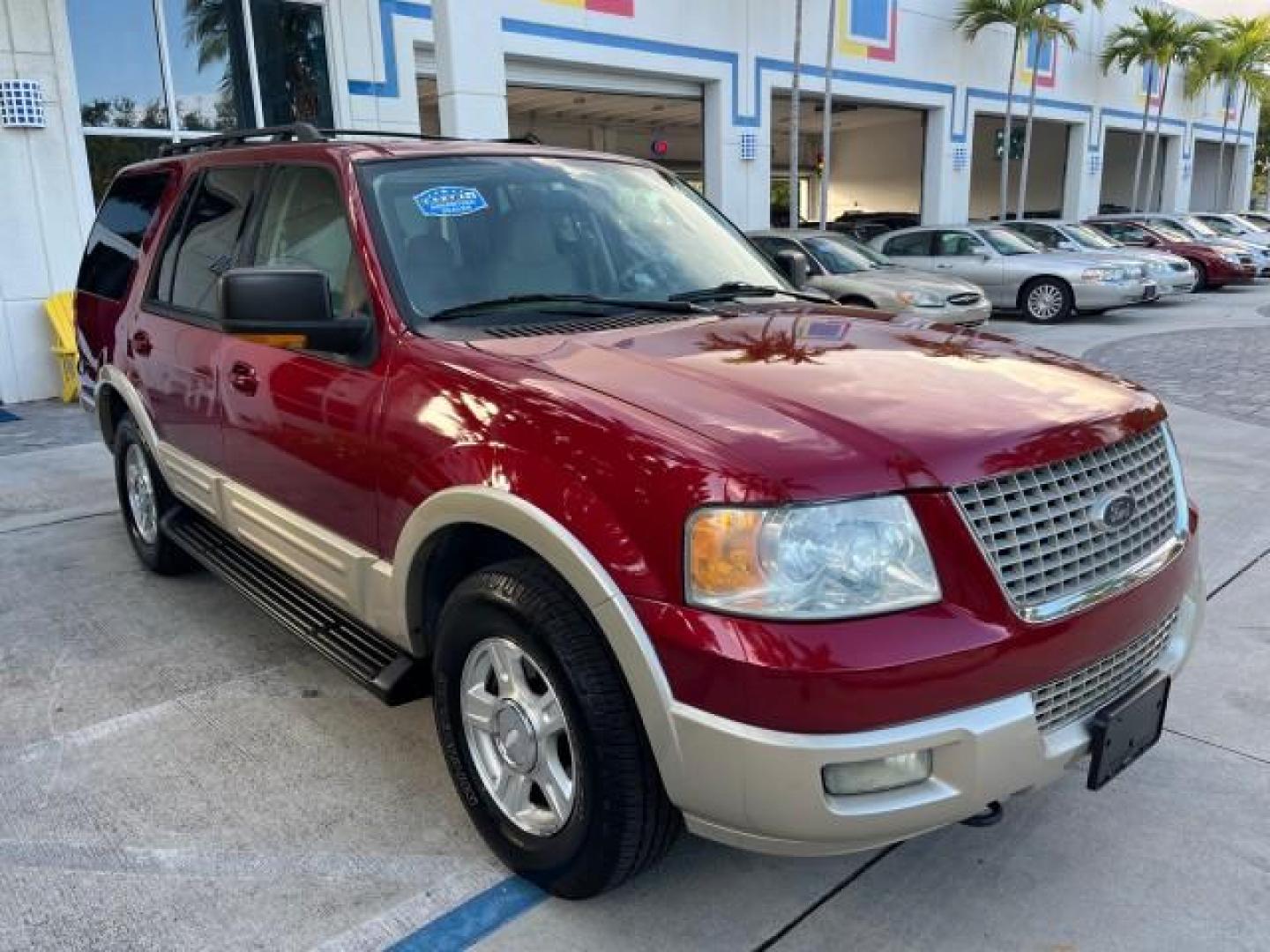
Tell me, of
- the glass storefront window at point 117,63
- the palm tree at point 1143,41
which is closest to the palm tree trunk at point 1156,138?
the palm tree at point 1143,41

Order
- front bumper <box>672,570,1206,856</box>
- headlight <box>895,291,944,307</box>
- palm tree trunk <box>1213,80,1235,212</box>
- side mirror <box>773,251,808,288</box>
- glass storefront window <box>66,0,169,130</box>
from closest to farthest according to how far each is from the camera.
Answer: front bumper <box>672,570,1206,856</box> → side mirror <box>773,251,808,288</box> → glass storefront window <box>66,0,169,130</box> → headlight <box>895,291,944,307</box> → palm tree trunk <box>1213,80,1235,212</box>

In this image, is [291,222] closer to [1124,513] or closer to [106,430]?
[106,430]

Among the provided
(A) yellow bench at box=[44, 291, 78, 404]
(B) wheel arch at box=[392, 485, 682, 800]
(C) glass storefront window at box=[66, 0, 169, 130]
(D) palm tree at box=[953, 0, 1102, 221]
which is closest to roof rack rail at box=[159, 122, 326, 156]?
(B) wheel arch at box=[392, 485, 682, 800]

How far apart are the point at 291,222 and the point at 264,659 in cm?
170

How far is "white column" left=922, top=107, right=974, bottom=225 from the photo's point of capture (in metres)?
21.9

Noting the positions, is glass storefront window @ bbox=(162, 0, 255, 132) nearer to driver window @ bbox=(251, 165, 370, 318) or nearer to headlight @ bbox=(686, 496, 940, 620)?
driver window @ bbox=(251, 165, 370, 318)

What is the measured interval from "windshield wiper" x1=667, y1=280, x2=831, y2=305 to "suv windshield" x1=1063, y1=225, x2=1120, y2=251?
14.8 metres

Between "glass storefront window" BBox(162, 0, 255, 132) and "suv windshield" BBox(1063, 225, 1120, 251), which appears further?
"suv windshield" BBox(1063, 225, 1120, 251)

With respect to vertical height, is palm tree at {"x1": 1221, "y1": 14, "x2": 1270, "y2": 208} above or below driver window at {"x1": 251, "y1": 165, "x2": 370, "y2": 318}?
above

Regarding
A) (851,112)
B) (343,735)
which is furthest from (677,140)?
(343,735)

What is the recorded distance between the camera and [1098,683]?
7.70 ft

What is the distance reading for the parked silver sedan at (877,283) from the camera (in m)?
11.5

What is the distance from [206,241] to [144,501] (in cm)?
149

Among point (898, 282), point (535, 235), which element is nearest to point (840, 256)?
point (898, 282)
